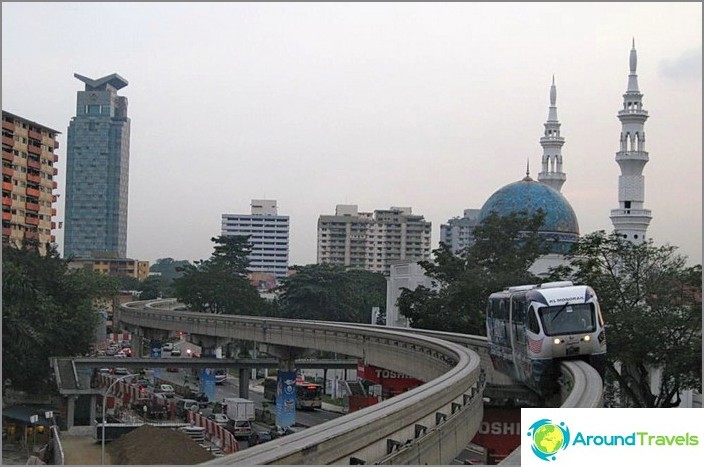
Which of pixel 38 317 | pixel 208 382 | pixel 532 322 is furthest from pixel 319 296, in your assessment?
pixel 532 322

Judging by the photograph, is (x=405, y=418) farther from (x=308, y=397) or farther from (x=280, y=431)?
(x=308, y=397)

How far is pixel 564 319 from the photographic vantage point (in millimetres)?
30609

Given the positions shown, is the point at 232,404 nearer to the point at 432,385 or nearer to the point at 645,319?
the point at 645,319

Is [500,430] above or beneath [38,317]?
beneath

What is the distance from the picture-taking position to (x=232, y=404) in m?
59.7

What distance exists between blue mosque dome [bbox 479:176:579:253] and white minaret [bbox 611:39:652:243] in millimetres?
4695

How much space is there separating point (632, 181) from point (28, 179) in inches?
2391

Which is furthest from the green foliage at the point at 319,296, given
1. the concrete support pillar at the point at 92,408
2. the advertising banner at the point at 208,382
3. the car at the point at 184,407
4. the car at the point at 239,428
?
the concrete support pillar at the point at 92,408

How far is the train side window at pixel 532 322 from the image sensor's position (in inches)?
1211

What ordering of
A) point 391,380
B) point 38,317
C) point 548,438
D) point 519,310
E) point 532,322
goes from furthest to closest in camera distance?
point 38,317 < point 391,380 < point 519,310 < point 532,322 < point 548,438

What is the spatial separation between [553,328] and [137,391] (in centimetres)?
4405

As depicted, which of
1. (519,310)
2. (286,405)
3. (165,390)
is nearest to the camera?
(519,310)

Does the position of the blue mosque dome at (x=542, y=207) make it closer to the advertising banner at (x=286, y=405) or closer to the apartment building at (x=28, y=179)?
the advertising banner at (x=286, y=405)

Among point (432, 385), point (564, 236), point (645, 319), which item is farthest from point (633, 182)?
point (432, 385)
